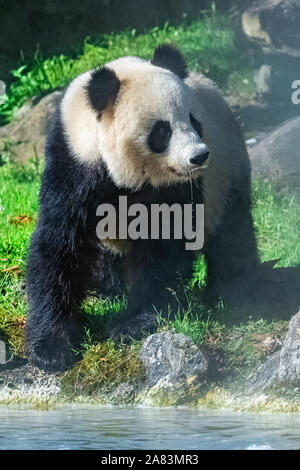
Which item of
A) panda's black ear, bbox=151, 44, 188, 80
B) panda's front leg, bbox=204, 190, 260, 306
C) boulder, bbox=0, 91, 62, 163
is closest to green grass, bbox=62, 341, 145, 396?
panda's front leg, bbox=204, 190, 260, 306

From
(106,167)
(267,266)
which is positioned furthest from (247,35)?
(106,167)

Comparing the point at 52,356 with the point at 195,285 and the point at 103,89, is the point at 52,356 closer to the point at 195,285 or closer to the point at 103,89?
the point at 195,285

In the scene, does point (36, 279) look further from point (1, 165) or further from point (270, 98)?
point (270, 98)

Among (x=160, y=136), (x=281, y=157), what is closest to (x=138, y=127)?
(x=160, y=136)

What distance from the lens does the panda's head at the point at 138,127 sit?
4.86m

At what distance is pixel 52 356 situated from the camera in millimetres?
5156

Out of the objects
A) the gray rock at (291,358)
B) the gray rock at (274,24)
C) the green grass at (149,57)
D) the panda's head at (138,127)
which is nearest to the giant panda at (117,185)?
the panda's head at (138,127)

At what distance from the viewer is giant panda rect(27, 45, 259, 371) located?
4902 millimetres

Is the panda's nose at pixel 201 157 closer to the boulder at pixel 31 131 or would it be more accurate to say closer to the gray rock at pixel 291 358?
the gray rock at pixel 291 358

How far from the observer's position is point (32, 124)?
10016 millimetres

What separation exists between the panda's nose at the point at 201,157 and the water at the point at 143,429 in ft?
4.60

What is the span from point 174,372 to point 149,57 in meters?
6.81

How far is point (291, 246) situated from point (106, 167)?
8.36ft

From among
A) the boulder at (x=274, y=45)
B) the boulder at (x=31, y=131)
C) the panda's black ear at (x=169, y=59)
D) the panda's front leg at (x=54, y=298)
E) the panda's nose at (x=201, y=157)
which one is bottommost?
the panda's front leg at (x=54, y=298)
